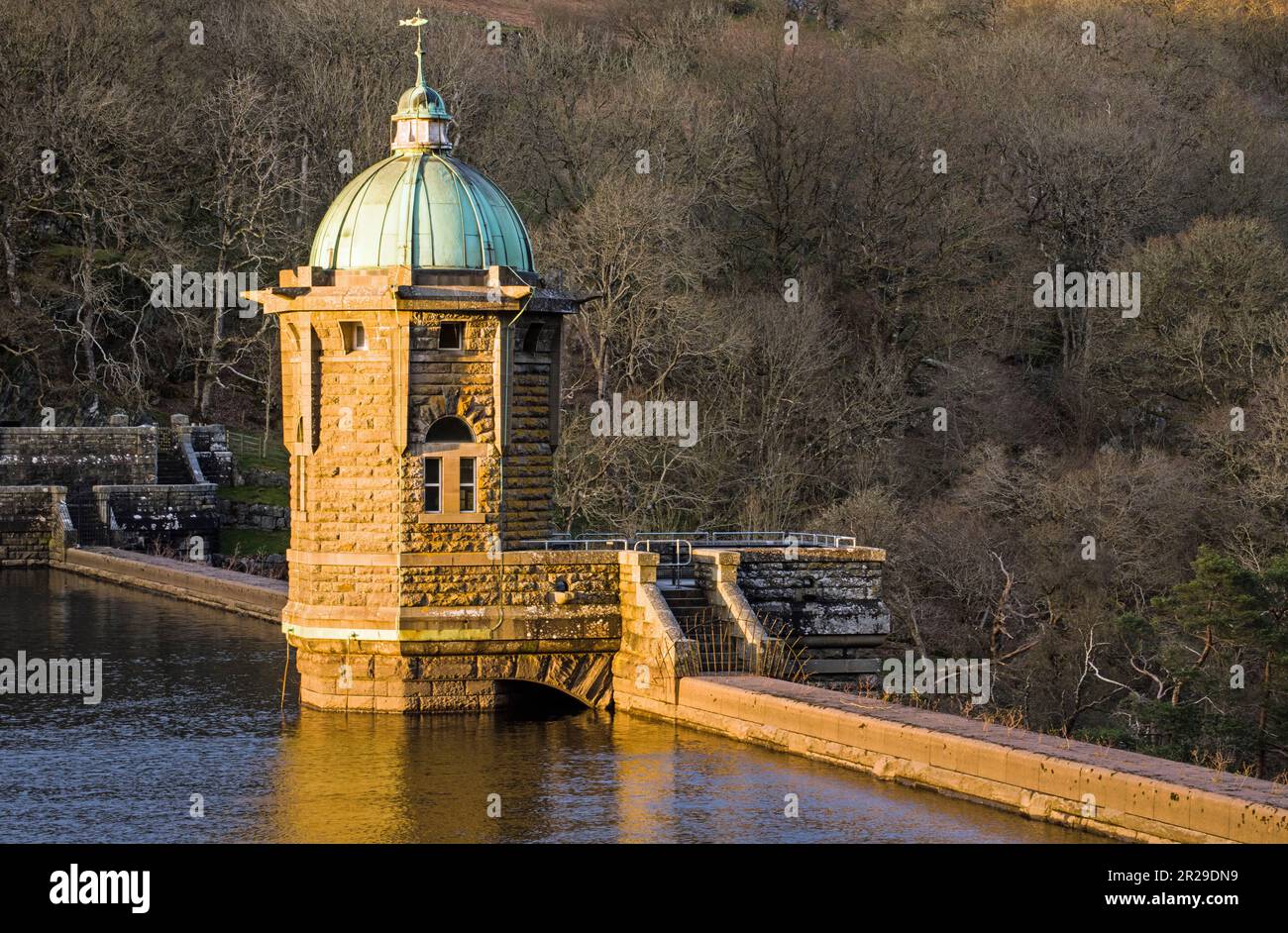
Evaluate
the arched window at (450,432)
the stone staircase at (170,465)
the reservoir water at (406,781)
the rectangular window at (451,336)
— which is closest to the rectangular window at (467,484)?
the arched window at (450,432)

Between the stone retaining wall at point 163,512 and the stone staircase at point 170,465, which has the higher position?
the stone staircase at point 170,465

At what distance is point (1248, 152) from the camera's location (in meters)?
68.2

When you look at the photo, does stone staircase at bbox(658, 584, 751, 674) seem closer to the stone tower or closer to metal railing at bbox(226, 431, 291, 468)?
the stone tower

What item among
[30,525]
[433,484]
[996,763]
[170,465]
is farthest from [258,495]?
[996,763]

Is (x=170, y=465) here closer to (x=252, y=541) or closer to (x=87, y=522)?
(x=87, y=522)

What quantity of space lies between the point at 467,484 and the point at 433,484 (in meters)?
0.47

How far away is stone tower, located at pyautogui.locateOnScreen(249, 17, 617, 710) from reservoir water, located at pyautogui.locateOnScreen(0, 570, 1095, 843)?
1.16 metres

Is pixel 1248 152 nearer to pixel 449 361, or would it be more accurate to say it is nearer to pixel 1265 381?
pixel 1265 381

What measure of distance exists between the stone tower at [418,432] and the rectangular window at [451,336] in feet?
0.10

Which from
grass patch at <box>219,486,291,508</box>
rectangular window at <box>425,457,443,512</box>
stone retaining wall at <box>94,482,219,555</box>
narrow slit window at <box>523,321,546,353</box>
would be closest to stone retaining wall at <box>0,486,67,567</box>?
stone retaining wall at <box>94,482,219,555</box>

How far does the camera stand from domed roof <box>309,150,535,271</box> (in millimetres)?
29281

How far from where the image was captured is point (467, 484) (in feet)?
96.7

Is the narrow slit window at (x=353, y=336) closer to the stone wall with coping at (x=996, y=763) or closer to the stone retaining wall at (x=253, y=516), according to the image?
the stone wall with coping at (x=996, y=763)

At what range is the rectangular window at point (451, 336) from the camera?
1143 inches
